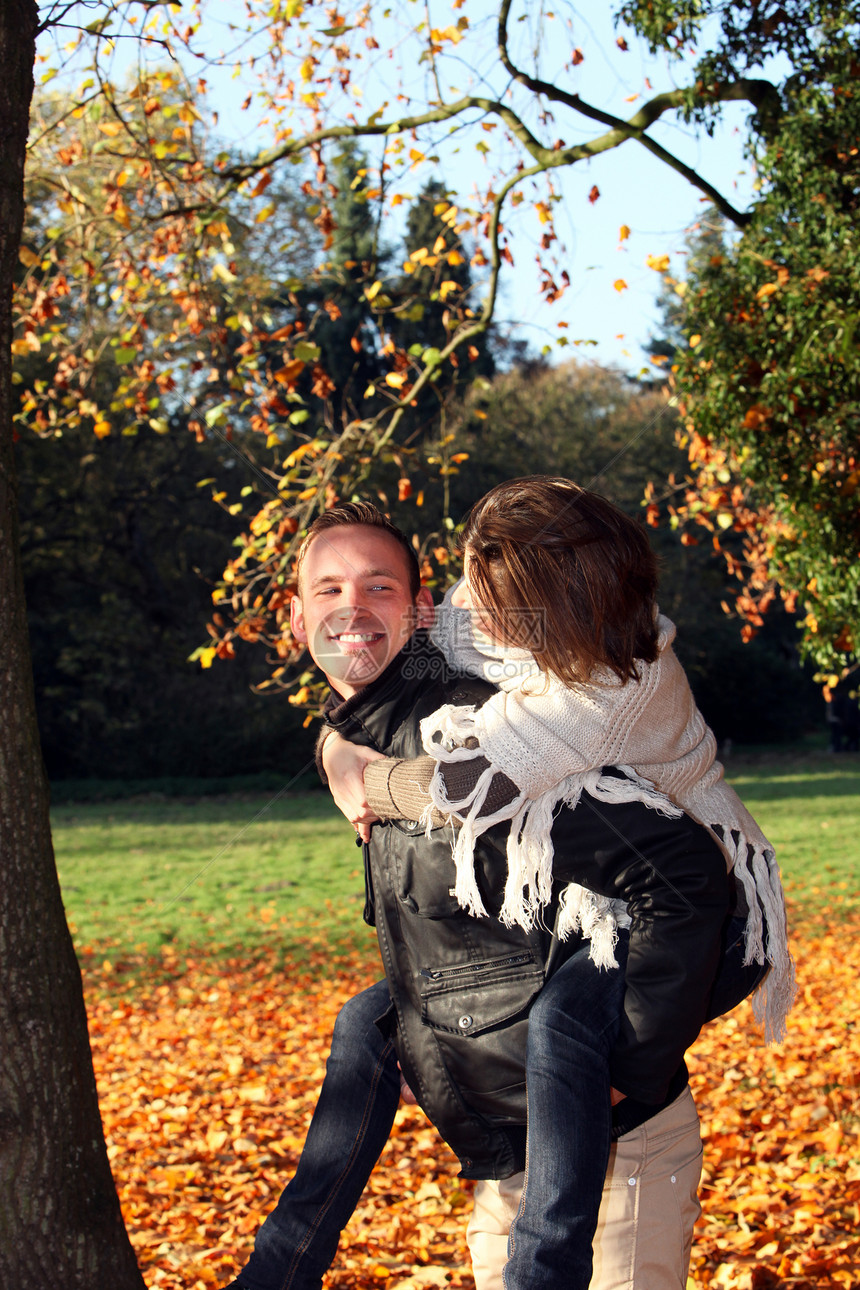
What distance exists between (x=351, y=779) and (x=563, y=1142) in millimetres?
695

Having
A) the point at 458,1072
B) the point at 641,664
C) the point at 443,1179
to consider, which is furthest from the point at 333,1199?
the point at 443,1179

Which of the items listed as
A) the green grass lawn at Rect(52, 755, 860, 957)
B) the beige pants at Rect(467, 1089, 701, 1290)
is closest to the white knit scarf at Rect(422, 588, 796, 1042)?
the beige pants at Rect(467, 1089, 701, 1290)

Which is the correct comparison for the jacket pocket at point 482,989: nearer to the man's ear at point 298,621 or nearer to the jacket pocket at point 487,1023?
the jacket pocket at point 487,1023

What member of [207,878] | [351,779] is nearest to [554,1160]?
[351,779]

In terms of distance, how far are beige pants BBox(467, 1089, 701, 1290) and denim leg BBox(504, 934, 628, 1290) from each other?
122 millimetres

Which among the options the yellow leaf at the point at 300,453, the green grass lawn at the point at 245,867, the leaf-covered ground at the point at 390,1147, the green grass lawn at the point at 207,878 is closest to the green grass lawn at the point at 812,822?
the green grass lawn at the point at 245,867

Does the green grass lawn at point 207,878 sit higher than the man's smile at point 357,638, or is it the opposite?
the man's smile at point 357,638

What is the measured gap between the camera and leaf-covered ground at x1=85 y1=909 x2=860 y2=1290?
11.1 feet

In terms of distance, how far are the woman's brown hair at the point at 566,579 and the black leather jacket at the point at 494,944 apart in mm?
203

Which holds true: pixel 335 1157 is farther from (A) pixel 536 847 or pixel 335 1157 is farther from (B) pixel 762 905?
(B) pixel 762 905

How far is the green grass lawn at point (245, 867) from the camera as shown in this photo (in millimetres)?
9891

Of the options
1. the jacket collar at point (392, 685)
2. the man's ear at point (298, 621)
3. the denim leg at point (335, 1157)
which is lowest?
the denim leg at point (335, 1157)

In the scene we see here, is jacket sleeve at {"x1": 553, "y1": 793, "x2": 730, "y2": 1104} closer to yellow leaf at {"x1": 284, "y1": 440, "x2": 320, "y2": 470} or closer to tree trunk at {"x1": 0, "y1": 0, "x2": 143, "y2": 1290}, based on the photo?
tree trunk at {"x1": 0, "y1": 0, "x2": 143, "y2": 1290}

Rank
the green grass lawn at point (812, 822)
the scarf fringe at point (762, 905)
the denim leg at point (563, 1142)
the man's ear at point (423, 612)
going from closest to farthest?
1. the denim leg at point (563, 1142)
2. the scarf fringe at point (762, 905)
3. the man's ear at point (423, 612)
4. the green grass lawn at point (812, 822)
